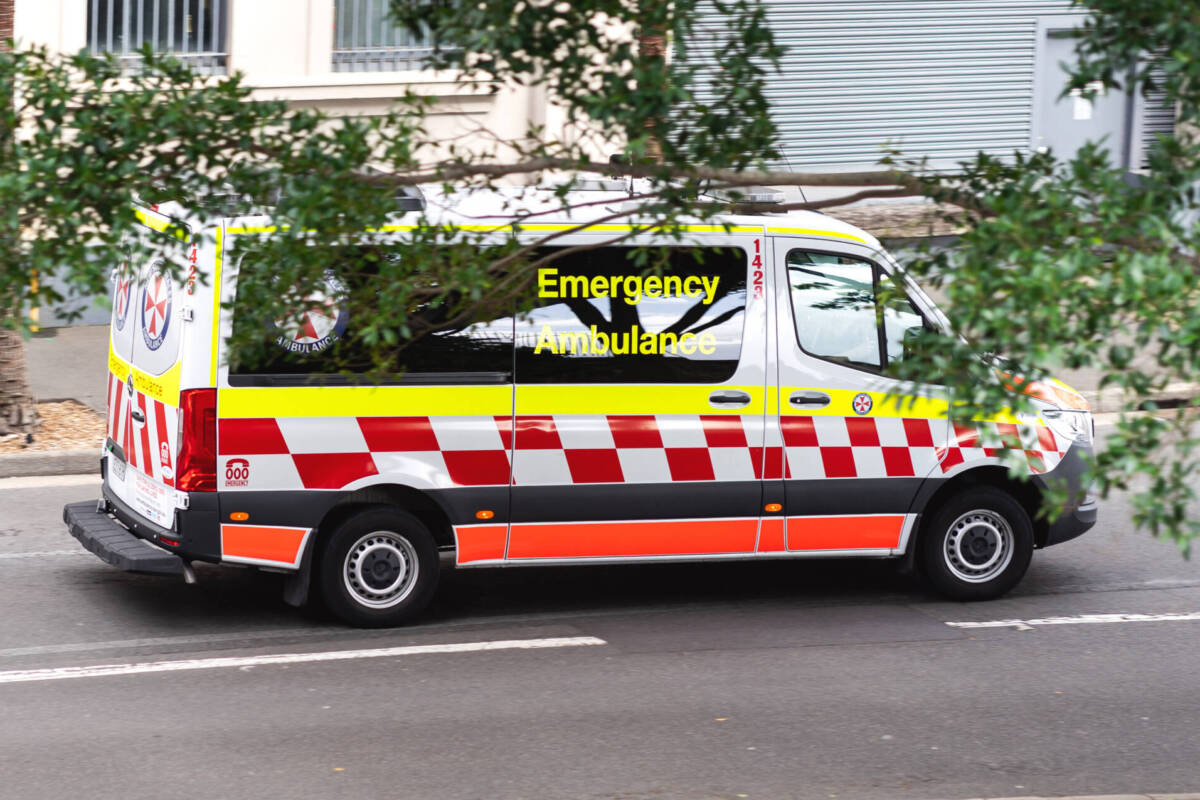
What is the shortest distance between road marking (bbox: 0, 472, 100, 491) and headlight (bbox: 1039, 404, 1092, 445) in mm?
6286

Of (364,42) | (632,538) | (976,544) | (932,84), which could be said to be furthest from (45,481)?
(932,84)

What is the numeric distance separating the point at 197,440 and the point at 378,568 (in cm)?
111

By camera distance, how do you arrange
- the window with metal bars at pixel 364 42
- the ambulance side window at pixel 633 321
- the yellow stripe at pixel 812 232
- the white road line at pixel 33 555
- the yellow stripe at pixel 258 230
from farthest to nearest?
the window with metal bars at pixel 364 42, the white road line at pixel 33 555, the yellow stripe at pixel 812 232, the ambulance side window at pixel 633 321, the yellow stripe at pixel 258 230

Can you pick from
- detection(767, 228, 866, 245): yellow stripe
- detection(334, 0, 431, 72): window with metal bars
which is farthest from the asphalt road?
detection(334, 0, 431, 72): window with metal bars

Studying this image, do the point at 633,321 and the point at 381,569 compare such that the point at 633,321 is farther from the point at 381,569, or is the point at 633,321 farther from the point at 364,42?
the point at 364,42

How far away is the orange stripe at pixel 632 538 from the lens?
796 cm

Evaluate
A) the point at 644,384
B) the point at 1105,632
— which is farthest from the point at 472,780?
the point at 1105,632

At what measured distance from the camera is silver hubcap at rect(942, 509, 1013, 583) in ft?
28.2

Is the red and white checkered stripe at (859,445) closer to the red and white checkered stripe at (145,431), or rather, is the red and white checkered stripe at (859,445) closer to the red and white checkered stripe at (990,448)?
the red and white checkered stripe at (990,448)

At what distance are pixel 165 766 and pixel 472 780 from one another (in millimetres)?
1157

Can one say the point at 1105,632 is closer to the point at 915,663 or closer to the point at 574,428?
the point at 915,663

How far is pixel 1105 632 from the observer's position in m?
8.32

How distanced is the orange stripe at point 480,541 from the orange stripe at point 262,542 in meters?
0.75

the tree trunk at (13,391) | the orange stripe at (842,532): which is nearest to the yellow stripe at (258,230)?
the orange stripe at (842,532)
